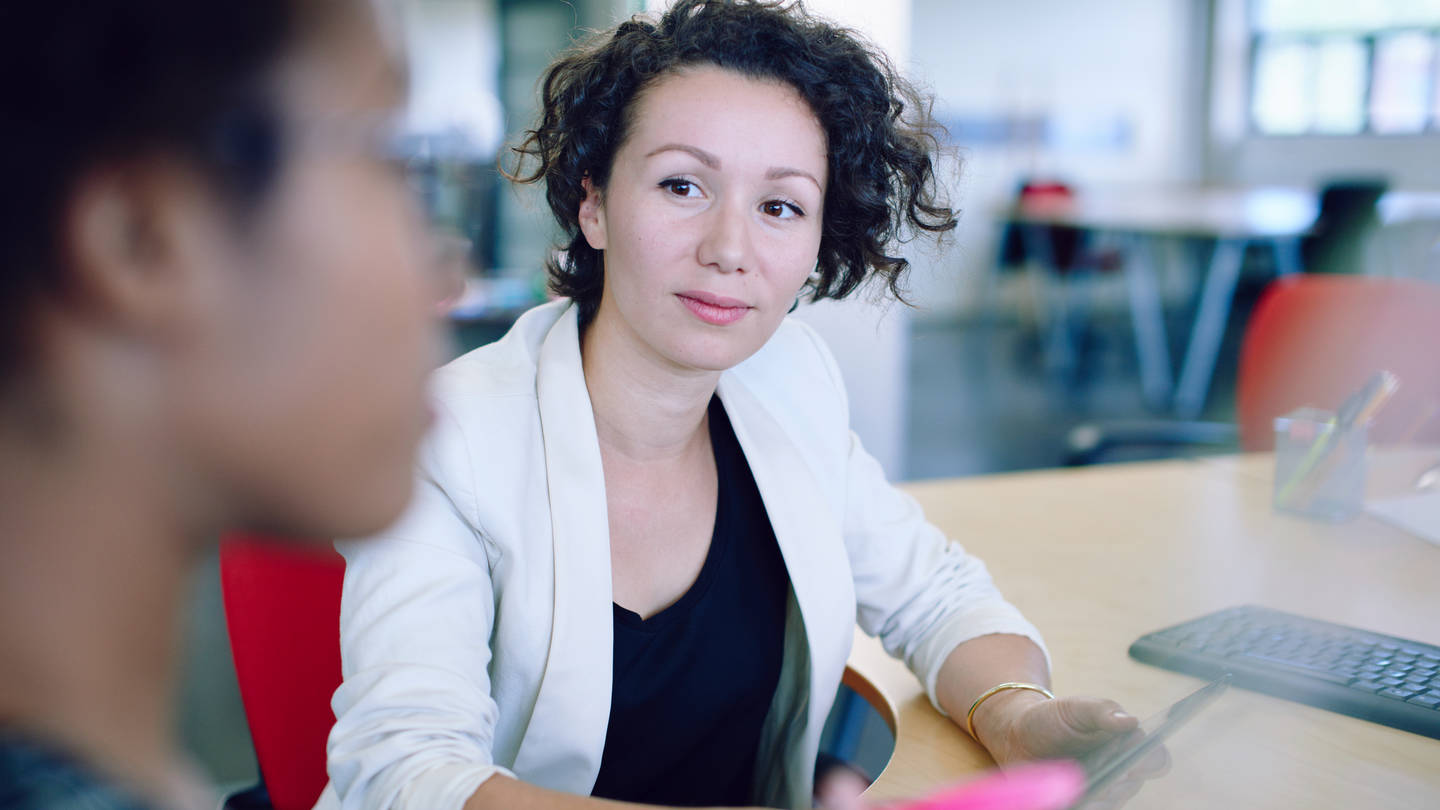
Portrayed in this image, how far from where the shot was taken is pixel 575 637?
3.56 feet

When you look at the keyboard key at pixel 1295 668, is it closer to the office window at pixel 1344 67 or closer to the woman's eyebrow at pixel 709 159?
the woman's eyebrow at pixel 709 159

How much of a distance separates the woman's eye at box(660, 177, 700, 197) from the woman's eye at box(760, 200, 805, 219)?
0.07m

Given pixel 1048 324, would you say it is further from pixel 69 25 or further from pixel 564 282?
pixel 69 25

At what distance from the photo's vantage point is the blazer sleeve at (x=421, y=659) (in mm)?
895

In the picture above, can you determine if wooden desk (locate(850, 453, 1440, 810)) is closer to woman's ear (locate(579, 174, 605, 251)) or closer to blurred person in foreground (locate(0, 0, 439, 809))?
woman's ear (locate(579, 174, 605, 251))

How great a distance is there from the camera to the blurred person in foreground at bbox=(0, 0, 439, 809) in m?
0.34

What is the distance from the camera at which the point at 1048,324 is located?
772 cm

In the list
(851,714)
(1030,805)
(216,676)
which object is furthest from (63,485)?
(216,676)

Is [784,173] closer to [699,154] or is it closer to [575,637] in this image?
[699,154]

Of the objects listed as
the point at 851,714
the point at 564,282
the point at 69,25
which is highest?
the point at 69,25

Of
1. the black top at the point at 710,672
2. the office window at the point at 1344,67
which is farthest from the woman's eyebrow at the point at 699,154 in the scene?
the office window at the point at 1344,67

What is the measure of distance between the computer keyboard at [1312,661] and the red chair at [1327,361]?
Answer: 1.06 m

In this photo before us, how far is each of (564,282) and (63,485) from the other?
1.08m

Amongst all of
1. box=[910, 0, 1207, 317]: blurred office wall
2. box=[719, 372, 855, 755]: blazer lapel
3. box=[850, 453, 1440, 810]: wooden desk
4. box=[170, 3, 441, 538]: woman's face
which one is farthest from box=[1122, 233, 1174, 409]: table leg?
box=[170, 3, 441, 538]: woman's face
